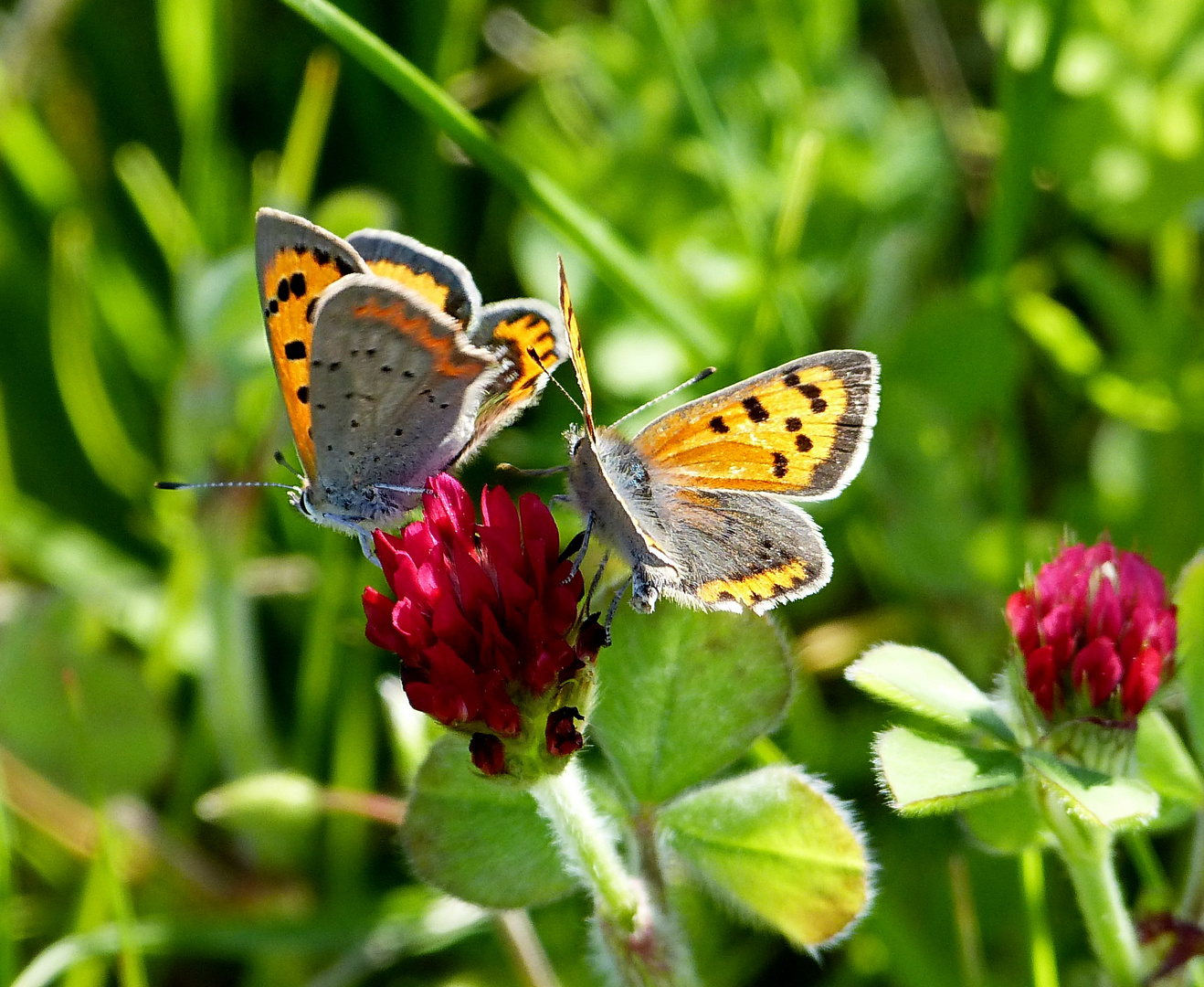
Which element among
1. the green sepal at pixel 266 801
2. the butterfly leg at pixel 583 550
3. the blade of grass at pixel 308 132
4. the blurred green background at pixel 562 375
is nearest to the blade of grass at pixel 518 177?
the blurred green background at pixel 562 375

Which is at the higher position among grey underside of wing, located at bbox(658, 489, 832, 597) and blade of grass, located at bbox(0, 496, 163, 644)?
grey underside of wing, located at bbox(658, 489, 832, 597)

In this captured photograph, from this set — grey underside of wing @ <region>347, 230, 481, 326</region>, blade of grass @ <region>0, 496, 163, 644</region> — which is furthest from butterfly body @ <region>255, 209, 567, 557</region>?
blade of grass @ <region>0, 496, 163, 644</region>

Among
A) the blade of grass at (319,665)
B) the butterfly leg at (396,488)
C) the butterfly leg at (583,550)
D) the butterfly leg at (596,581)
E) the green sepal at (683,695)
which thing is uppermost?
the butterfly leg at (583,550)

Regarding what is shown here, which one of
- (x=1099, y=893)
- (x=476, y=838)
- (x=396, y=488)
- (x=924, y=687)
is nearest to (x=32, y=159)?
(x=396, y=488)

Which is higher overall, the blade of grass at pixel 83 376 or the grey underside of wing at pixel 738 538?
the grey underside of wing at pixel 738 538

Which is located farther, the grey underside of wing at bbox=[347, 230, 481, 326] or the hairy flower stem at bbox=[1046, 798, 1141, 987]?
the grey underside of wing at bbox=[347, 230, 481, 326]

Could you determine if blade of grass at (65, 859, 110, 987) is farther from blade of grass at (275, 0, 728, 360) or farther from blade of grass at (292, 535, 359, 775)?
blade of grass at (275, 0, 728, 360)

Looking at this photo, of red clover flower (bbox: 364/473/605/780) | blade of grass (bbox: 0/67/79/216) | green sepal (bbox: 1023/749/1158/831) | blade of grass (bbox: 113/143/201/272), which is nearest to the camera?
green sepal (bbox: 1023/749/1158/831)

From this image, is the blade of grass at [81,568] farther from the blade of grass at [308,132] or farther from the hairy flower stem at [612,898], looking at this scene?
the hairy flower stem at [612,898]

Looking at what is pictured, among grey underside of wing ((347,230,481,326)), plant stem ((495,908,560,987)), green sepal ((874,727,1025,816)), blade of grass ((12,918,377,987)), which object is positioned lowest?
blade of grass ((12,918,377,987))
